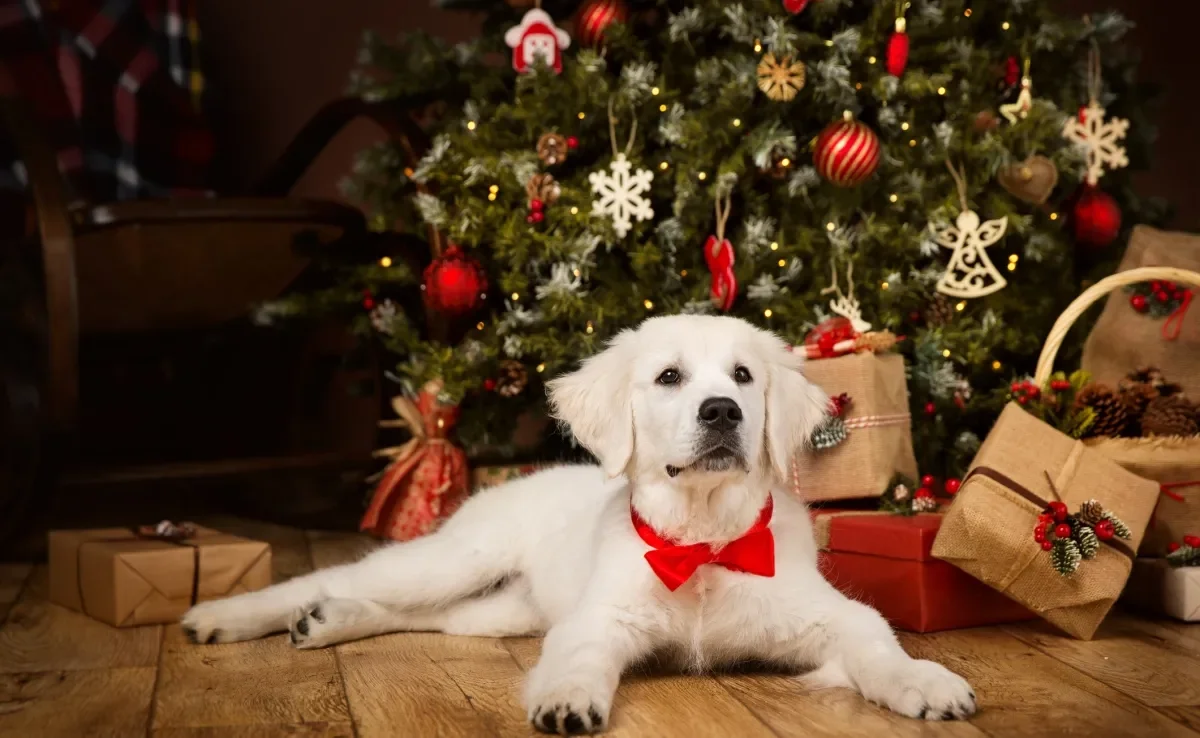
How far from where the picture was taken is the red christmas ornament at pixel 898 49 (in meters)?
3.42

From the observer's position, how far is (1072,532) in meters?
2.41

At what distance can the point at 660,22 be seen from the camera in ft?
12.4

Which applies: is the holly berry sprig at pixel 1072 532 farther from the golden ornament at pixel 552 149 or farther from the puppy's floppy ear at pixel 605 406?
the golden ornament at pixel 552 149

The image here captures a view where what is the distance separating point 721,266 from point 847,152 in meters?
0.45

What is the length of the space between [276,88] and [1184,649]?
13.1 feet

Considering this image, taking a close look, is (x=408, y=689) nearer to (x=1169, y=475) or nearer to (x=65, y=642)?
(x=65, y=642)

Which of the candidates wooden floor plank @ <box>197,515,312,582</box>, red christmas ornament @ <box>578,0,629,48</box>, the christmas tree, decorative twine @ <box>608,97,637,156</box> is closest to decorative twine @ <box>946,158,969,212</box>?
the christmas tree

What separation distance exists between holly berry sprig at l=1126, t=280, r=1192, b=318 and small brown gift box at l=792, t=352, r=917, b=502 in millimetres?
745

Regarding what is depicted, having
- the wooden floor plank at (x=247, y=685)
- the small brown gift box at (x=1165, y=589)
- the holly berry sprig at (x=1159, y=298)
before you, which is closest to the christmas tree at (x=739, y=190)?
the holly berry sprig at (x=1159, y=298)

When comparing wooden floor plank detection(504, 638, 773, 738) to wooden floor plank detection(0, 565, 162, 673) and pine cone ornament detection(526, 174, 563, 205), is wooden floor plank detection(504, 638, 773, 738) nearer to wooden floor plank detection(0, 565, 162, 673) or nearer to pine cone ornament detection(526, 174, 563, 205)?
wooden floor plank detection(0, 565, 162, 673)

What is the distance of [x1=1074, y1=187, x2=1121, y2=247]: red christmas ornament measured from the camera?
12.1ft

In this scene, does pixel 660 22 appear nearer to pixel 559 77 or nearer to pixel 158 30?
pixel 559 77

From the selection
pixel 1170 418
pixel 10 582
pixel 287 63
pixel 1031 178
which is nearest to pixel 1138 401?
pixel 1170 418

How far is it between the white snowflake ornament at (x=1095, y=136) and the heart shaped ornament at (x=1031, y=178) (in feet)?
0.77
